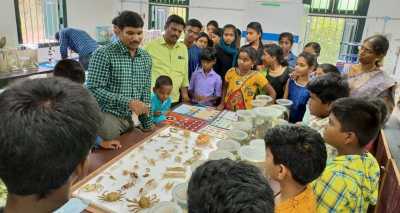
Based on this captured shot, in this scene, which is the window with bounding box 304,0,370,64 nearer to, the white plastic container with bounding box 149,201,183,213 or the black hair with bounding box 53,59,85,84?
the black hair with bounding box 53,59,85,84

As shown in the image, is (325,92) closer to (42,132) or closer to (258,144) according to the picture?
(258,144)

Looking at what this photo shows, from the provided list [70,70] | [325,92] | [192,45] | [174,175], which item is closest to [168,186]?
[174,175]

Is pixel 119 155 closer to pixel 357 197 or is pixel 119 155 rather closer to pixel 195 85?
pixel 357 197

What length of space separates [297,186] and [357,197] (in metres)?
0.28

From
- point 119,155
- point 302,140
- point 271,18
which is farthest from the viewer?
point 271,18

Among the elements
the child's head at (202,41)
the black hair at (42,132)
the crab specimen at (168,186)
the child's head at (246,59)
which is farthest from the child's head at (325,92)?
the child's head at (202,41)

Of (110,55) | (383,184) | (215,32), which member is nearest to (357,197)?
(383,184)

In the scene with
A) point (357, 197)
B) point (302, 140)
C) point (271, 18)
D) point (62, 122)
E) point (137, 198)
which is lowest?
point (137, 198)

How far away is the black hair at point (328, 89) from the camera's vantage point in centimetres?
165

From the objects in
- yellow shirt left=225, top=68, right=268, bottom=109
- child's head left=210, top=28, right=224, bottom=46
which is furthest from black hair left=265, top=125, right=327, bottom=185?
child's head left=210, top=28, right=224, bottom=46

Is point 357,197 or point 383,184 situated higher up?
point 357,197

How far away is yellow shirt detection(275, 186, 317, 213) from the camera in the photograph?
0.96m

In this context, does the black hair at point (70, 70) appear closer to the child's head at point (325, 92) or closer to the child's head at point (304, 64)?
the child's head at point (325, 92)

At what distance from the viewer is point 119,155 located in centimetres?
156
